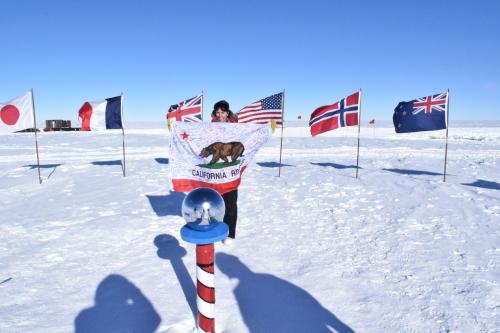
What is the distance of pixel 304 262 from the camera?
14.1 feet

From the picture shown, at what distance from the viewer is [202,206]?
214cm

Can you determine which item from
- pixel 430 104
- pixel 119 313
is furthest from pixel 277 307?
pixel 430 104

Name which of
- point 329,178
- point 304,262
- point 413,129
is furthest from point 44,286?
point 413,129

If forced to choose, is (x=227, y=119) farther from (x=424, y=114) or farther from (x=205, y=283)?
(x=424, y=114)

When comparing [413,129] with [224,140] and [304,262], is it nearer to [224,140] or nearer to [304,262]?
[304,262]

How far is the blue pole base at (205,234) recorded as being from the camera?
2.09 meters

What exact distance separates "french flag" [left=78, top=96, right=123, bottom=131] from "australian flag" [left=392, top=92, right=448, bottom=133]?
8.43 meters

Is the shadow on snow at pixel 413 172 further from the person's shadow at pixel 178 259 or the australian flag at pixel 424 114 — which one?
the person's shadow at pixel 178 259

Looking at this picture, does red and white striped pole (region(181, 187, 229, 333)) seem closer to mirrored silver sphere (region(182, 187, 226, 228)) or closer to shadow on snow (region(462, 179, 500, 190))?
mirrored silver sphere (region(182, 187, 226, 228))

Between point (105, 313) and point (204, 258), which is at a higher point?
point (204, 258)

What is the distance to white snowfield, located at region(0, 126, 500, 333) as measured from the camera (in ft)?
10.1

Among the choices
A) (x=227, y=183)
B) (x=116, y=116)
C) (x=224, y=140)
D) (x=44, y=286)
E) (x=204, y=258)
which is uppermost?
(x=116, y=116)

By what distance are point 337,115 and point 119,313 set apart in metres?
7.90

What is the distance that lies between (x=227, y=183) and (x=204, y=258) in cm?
127
